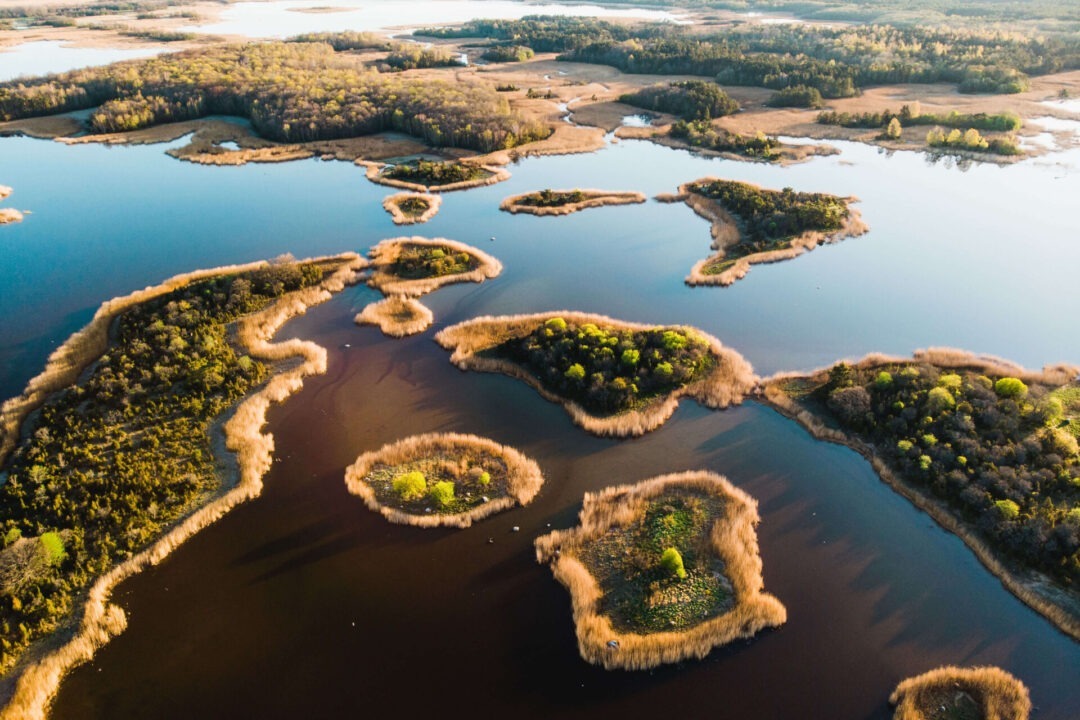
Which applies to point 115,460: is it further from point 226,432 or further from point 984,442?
point 984,442

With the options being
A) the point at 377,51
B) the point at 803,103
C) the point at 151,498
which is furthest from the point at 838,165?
the point at 377,51

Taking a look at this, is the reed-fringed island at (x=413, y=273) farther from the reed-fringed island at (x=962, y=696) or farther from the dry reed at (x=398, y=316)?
the reed-fringed island at (x=962, y=696)

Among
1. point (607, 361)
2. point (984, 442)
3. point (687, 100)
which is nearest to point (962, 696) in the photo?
point (984, 442)

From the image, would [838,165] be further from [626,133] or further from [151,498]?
[151,498]

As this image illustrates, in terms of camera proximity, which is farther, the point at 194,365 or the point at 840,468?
the point at 194,365

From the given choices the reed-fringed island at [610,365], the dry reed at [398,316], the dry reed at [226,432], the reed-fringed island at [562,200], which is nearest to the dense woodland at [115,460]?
the dry reed at [226,432]

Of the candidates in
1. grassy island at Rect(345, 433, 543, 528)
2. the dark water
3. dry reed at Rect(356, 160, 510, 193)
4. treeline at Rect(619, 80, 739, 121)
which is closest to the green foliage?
grassy island at Rect(345, 433, 543, 528)
